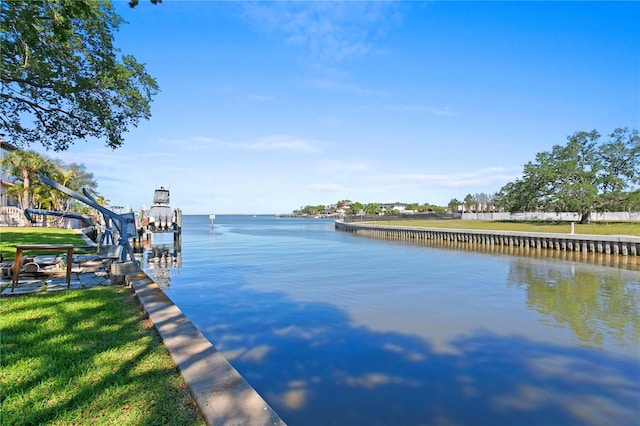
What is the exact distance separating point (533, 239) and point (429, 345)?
1024 inches

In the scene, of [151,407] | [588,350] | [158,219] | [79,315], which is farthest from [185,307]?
[158,219]

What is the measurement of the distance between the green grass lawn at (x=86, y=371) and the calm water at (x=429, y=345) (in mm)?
1825

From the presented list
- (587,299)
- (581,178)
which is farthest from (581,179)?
(587,299)

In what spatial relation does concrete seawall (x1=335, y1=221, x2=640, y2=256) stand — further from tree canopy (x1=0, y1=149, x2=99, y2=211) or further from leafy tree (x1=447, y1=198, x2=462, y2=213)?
leafy tree (x1=447, y1=198, x2=462, y2=213)

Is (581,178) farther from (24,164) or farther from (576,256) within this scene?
(24,164)

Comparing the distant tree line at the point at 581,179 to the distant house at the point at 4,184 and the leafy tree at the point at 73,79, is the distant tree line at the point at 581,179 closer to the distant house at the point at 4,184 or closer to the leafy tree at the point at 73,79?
the leafy tree at the point at 73,79

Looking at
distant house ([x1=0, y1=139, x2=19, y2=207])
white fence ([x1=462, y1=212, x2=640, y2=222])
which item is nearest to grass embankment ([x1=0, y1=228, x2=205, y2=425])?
distant house ([x1=0, y1=139, x2=19, y2=207])

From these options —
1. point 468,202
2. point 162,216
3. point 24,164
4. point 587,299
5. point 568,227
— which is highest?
point 24,164

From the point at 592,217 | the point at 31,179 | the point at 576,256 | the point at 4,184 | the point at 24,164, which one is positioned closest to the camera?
the point at 576,256

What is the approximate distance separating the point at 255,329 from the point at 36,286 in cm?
501

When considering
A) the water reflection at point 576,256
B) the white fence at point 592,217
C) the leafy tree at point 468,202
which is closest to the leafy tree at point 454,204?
the leafy tree at point 468,202

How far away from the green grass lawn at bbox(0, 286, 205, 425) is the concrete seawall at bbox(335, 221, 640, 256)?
27.6 m

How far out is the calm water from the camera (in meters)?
4.88

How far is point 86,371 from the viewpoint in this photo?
3.76m
